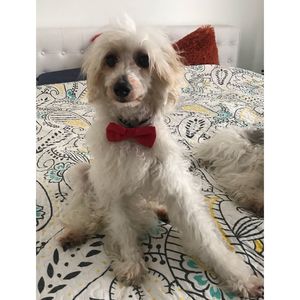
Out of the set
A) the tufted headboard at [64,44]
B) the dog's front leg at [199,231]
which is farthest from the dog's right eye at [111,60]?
the tufted headboard at [64,44]

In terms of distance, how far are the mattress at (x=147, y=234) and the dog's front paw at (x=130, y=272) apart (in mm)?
17

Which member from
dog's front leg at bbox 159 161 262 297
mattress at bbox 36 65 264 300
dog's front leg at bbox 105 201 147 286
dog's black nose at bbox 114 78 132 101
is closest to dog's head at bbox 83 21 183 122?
dog's black nose at bbox 114 78 132 101

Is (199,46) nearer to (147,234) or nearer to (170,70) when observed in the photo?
(170,70)

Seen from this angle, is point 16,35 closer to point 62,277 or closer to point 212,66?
point 62,277

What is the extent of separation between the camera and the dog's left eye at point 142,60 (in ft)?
3.61

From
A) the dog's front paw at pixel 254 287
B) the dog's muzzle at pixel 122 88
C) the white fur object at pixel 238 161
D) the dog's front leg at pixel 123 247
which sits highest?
the dog's muzzle at pixel 122 88

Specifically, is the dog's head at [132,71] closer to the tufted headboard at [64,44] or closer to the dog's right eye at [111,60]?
the dog's right eye at [111,60]

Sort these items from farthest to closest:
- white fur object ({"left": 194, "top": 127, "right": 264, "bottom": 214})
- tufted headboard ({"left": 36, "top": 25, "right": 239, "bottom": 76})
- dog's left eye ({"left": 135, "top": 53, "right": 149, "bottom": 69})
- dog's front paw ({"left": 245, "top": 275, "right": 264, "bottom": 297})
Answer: tufted headboard ({"left": 36, "top": 25, "right": 239, "bottom": 76}) → white fur object ({"left": 194, "top": 127, "right": 264, "bottom": 214}) → dog's left eye ({"left": 135, "top": 53, "right": 149, "bottom": 69}) → dog's front paw ({"left": 245, "top": 275, "right": 264, "bottom": 297})

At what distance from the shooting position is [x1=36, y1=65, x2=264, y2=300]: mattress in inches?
39.4

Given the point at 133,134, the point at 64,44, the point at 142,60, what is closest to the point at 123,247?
the point at 133,134

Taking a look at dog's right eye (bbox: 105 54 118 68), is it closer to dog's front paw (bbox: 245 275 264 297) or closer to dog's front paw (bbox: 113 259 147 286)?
dog's front paw (bbox: 113 259 147 286)

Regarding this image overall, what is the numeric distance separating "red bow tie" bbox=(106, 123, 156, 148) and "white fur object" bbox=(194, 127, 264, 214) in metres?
0.53

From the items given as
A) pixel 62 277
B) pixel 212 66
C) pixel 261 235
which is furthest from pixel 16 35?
pixel 212 66
